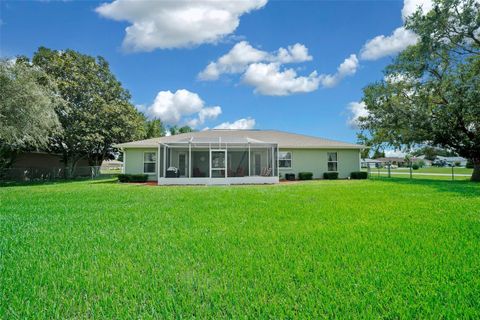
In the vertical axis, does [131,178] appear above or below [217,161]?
below

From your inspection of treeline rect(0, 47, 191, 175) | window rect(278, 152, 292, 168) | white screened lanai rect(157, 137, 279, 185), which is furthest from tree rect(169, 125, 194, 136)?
window rect(278, 152, 292, 168)

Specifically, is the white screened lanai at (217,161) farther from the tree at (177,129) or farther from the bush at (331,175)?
the tree at (177,129)

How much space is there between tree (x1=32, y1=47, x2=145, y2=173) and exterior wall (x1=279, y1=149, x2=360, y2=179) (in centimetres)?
1499

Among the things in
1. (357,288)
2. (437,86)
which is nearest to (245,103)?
(437,86)

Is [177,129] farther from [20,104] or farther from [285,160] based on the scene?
[20,104]

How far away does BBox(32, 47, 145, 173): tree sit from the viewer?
23672 mm

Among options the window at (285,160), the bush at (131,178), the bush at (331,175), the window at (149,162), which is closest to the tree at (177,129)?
the window at (149,162)

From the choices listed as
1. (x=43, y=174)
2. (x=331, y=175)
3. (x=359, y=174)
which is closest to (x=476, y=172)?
(x=359, y=174)

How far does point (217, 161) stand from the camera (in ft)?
72.0

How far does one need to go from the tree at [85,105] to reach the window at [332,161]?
17.7 m

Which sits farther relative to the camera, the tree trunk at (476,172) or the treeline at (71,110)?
the tree trunk at (476,172)

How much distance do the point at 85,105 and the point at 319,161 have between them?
19.9 meters

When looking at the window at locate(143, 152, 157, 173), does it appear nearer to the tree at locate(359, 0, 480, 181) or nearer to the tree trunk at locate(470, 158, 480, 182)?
the tree at locate(359, 0, 480, 181)

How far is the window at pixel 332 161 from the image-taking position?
76.1 ft
